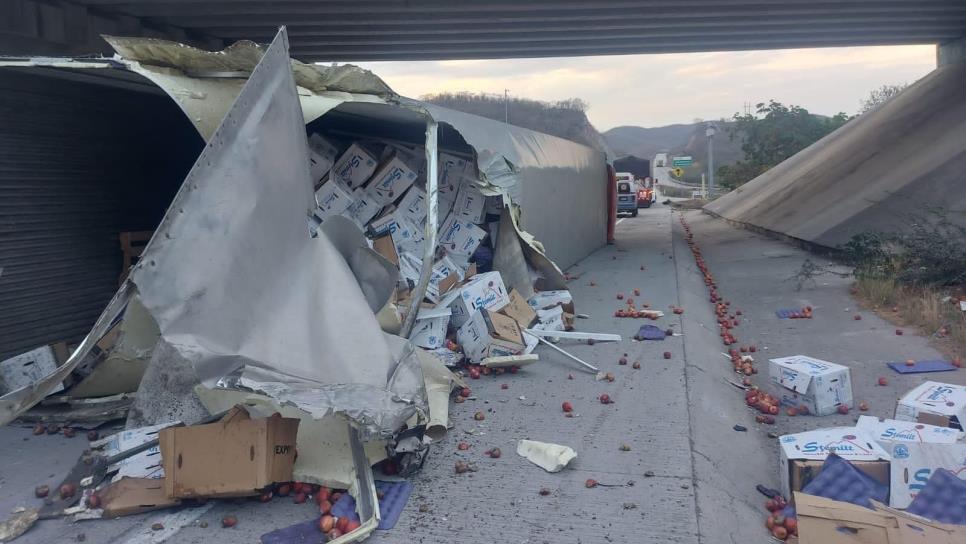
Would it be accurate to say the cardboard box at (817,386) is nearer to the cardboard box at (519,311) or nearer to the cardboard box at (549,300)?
the cardboard box at (519,311)

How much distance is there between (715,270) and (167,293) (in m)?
12.3

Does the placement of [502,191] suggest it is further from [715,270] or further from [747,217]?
[747,217]

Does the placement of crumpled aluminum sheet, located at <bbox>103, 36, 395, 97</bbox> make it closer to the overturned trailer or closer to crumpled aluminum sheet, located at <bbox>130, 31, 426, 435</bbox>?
the overturned trailer

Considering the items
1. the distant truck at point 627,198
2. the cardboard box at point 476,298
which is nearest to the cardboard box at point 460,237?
the cardboard box at point 476,298

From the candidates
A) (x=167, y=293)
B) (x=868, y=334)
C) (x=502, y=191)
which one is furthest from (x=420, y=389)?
(x=868, y=334)

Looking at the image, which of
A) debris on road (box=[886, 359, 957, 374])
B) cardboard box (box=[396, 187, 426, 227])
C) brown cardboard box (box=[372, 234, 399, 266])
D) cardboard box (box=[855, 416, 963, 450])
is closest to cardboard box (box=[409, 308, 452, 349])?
brown cardboard box (box=[372, 234, 399, 266])

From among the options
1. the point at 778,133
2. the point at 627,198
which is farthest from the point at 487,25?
the point at 778,133

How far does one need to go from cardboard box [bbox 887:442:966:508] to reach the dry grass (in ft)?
12.3

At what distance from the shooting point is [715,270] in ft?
46.7

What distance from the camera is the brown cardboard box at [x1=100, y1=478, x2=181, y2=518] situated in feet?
12.8

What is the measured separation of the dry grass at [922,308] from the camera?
7.33m

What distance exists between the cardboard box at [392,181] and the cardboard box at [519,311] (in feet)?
5.58

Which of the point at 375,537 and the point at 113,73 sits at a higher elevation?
the point at 113,73

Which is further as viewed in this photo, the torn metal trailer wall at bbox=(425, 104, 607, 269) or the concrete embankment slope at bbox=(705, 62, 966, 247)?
the concrete embankment slope at bbox=(705, 62, 966, 247)
